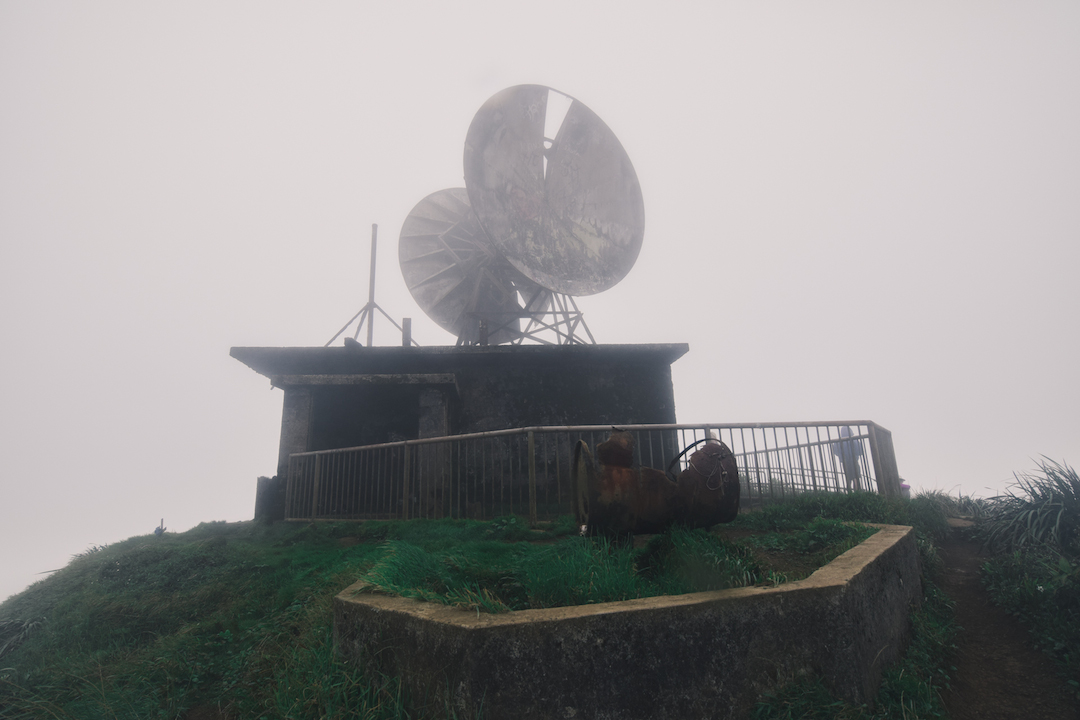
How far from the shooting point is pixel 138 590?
18.3 ft

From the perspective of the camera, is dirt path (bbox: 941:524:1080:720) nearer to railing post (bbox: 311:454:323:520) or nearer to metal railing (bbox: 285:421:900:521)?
metal railing (bbox: 285:421:900:521)

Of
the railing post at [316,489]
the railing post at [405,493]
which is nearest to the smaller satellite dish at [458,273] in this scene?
the railing post at [316,489]

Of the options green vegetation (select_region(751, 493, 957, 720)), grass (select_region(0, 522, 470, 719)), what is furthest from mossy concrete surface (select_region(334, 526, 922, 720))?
grass (select_region(0, 522, 470, 719))

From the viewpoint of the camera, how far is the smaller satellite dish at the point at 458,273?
14875mm

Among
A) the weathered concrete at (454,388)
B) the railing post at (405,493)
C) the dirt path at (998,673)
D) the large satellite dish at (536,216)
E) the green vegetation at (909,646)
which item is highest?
the large satellite dish at (536,216)

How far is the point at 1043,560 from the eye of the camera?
19.0 feet

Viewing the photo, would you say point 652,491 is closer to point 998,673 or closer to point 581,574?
point 581,574

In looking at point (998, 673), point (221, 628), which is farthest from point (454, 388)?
point (998, 673)

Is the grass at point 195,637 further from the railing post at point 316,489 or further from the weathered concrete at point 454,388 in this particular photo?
the weathered concrete at point 454,388

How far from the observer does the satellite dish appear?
1103 centimetres

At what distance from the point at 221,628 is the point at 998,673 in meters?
6.35

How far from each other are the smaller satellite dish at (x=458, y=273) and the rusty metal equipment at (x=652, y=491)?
405 inches

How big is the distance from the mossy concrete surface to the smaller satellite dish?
11417 millimetres

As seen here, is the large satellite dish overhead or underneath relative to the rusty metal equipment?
overhead
